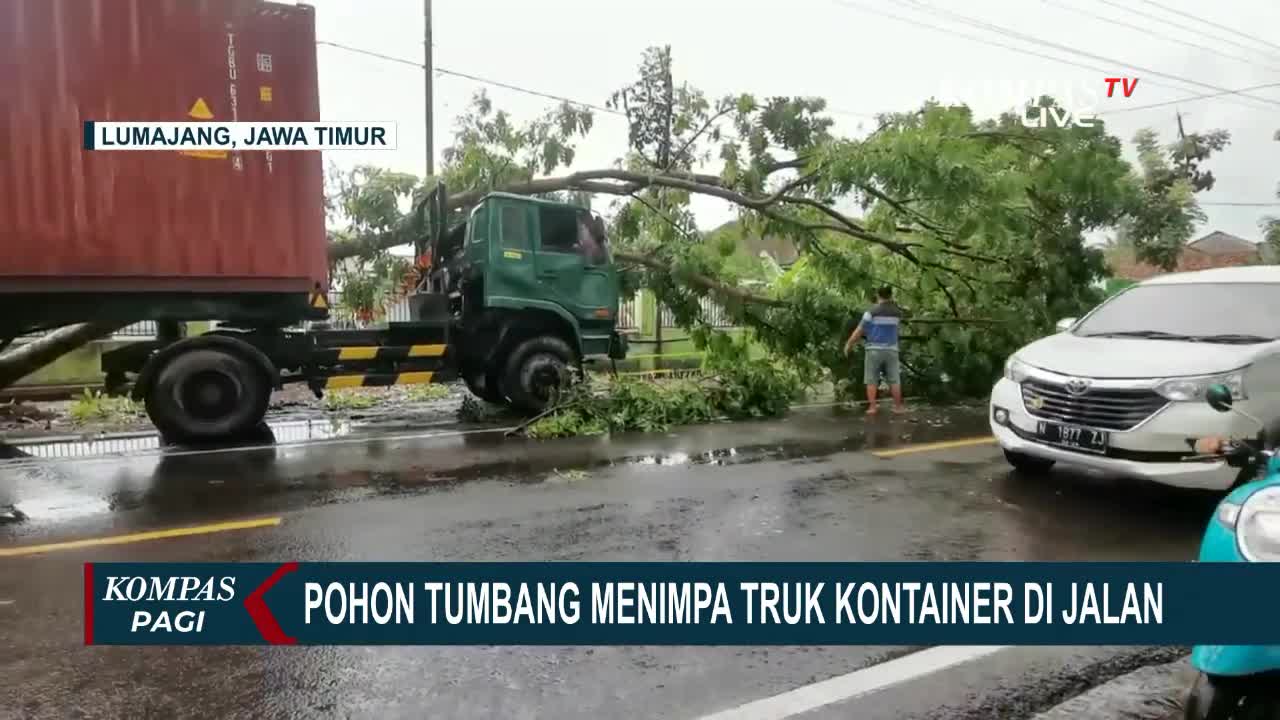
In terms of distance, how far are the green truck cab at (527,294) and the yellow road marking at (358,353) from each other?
0.95 metres

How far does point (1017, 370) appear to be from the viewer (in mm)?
6375

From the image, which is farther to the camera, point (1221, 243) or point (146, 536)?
point (1221, 243)

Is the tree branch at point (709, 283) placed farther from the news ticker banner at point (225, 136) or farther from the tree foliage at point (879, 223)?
the news ticker banner at point (225, 136)

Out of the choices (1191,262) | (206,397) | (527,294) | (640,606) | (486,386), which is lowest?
(640,606)

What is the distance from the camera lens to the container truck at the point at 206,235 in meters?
7.45

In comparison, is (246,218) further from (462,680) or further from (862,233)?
(862,233)

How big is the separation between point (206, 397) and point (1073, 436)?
25.1 ft

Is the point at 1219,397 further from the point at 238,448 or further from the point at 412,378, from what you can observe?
the point at 412,378

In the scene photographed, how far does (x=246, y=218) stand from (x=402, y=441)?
2628mm

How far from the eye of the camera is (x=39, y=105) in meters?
7.38

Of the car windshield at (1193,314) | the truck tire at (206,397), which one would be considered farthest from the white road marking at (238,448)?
the car windshield at (1193,314)

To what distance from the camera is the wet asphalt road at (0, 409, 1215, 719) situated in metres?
3.20

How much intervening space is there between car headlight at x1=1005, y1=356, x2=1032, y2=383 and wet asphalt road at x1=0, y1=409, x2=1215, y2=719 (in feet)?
2.73

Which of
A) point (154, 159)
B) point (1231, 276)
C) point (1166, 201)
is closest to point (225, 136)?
point (154, 159)
